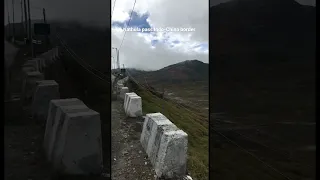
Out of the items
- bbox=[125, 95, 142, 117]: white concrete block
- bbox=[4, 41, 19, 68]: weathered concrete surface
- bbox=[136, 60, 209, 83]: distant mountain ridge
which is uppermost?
bbox=[4, 41, 19, 68]: weathered concrete surface

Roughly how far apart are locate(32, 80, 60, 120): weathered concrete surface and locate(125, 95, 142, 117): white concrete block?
0.82 metres

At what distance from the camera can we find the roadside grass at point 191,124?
3131mm

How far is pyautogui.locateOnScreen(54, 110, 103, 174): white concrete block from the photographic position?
8.13 feet

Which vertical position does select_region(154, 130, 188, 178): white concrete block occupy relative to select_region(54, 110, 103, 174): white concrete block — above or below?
below

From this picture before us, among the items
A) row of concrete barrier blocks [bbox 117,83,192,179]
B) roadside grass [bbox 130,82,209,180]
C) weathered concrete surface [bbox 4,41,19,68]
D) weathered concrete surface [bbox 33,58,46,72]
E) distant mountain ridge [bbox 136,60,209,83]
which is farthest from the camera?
row of concrete barrier blocks [bbox 117,83,192,179]

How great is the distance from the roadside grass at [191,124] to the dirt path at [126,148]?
0.89 ft

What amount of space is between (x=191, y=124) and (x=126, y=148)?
0.81 metres

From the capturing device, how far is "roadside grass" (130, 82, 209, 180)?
3.13 metres

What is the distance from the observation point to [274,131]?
8.59ft

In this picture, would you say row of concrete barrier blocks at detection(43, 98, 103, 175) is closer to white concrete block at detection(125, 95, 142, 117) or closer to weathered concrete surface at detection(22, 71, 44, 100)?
weathered concrete surface at detection(22, 71, 44, 100)

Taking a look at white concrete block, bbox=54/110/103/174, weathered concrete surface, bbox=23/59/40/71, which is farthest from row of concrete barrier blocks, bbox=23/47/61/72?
white concrete block, bbox=54/110/103/174

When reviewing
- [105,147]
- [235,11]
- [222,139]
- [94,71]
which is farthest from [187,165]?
[235,11]

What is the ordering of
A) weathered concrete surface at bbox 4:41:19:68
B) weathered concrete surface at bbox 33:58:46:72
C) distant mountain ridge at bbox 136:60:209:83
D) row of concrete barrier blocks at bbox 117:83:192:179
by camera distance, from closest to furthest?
1. weathered concrete surface at bbox 4:41:19:68
2. weathered concrete surface at bbox 33:58:46:72
3. distant mountain ridge at bbox 136:60:209:83
4. row of concrete barrier blocks at bbox 117:83:192:179

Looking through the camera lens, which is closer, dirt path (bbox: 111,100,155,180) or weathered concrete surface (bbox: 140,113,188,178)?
dirt path (bbox: 111,100,155,180)
